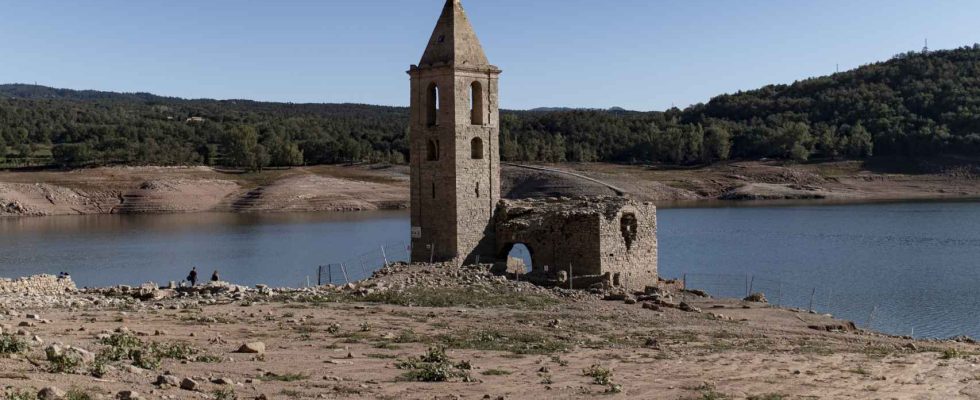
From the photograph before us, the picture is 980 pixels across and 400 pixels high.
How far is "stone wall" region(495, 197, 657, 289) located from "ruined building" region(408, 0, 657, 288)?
0.03 m

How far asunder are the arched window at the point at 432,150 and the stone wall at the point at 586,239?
2.36 metres

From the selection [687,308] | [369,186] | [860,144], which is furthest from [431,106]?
[860,144]

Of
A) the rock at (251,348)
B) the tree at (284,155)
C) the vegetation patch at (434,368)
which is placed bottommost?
the vegetation patch at (434,368)

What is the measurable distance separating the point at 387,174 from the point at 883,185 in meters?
47.1

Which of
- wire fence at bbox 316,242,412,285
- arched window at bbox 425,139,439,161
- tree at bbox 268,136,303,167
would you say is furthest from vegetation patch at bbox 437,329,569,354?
tree at bbox 268,136,303,167

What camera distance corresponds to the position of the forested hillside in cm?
10094

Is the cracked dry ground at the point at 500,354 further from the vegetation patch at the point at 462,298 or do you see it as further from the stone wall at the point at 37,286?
the stone wall at the point at 37,286

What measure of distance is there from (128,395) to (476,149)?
1971cm

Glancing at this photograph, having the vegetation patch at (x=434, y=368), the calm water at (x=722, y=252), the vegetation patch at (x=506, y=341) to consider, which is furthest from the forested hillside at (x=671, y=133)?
the vegetation patch at (x=434, y=368)

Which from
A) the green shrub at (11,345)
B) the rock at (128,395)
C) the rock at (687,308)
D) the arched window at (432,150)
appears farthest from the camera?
the arched window at (432,150)

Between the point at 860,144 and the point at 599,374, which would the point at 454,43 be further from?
the point at 860,144

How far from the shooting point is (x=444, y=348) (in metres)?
14.9

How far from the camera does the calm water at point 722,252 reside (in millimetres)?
31000

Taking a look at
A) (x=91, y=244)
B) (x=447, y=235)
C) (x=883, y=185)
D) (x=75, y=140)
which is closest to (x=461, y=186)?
(x=447, y=235)
